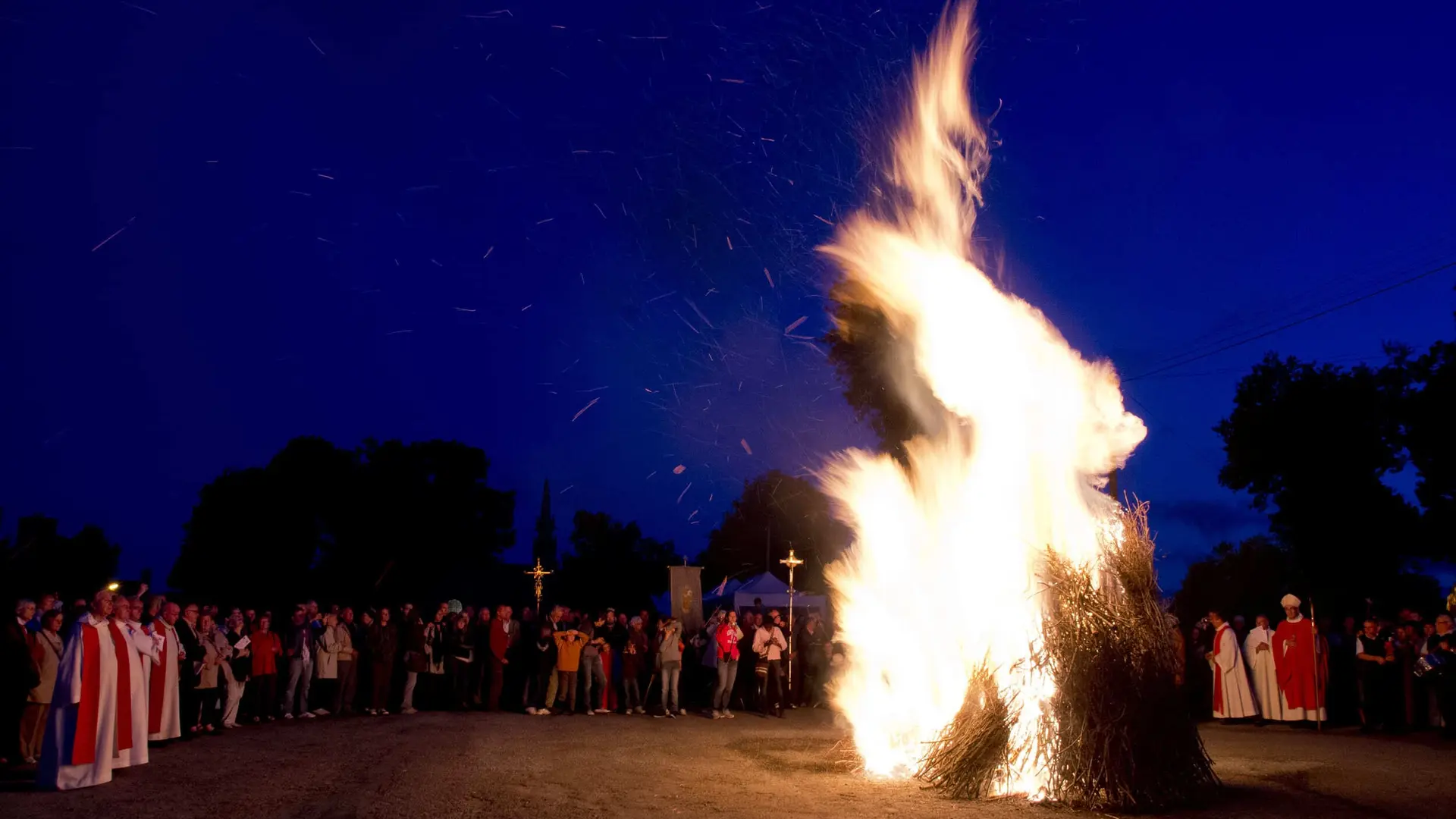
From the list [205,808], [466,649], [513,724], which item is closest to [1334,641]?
[513,724]

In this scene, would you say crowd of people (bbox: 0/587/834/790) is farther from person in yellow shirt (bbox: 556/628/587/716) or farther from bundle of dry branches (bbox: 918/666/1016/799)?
bundle of dry branches (bbox: 918/666/1016/799)

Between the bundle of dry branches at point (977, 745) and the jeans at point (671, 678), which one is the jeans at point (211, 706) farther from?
the bundle of dry branches at point (977, 745)

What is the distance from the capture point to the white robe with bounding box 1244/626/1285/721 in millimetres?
17609

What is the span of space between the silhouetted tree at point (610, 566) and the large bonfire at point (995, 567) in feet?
161

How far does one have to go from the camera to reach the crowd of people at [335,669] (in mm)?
10695

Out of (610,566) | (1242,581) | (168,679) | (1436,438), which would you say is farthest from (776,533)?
(168,679)

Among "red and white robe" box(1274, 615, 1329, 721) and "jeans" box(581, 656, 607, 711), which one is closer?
"red and white robe" box(1274, 615, 1329, 721)

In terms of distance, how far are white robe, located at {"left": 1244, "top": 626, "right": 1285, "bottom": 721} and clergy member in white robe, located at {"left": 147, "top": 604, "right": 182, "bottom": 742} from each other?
1685 centimetres

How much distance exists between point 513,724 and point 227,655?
4.34 m

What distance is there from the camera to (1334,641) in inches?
720

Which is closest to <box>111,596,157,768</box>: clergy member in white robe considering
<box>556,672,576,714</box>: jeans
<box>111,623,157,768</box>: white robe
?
<box>111,623,157,768</box>: white robe

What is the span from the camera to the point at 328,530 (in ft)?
205

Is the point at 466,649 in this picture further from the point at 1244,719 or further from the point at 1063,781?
the point at 1244,719

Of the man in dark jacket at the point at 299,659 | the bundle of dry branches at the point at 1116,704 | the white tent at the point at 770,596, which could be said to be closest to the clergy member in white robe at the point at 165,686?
the man in dark jacket at the point at 299,659
